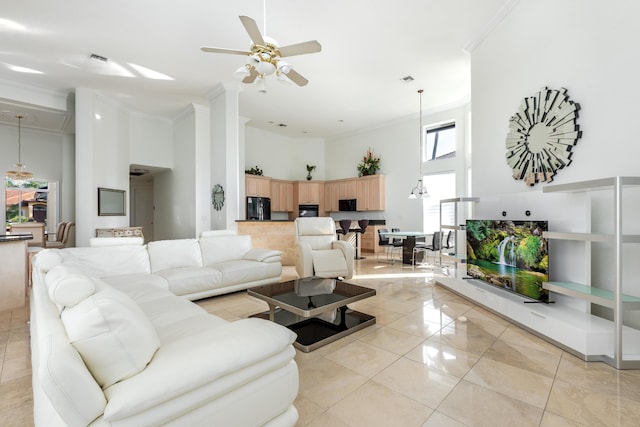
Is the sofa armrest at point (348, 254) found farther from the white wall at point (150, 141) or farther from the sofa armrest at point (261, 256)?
the white wall at point (150, 141)

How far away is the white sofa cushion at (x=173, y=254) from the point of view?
360 centimetres

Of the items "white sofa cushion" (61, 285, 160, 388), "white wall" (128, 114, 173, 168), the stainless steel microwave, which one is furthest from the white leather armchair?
"white wall" (128, 114, 173, 168)

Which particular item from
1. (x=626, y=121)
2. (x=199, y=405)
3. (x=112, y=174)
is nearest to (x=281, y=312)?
(x=199, y=405)

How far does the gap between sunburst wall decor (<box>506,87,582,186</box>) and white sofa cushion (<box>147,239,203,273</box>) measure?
4191mm

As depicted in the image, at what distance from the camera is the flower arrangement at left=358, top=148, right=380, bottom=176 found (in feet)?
27.9

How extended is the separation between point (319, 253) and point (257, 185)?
4.46m

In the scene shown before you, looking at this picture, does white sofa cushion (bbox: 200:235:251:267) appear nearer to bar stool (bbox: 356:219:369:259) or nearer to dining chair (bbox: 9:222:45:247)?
bar stool (bbox: 356:219:369:259)

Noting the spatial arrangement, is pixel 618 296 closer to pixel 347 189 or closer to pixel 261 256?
pixel 261 256

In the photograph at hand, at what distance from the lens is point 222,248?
421 cm

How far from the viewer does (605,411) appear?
162 centimetres

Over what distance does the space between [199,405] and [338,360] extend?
1277 mm

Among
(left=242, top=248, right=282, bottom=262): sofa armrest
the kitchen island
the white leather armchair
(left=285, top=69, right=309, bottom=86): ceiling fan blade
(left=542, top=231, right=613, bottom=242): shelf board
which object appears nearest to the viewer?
(left=542, top=231, right=613, bottom=242): shelf board

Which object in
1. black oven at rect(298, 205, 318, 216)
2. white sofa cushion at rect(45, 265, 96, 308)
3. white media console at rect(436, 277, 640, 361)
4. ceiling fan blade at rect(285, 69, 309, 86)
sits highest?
ceiling fan blade at rect(285, 69, 309, 86)

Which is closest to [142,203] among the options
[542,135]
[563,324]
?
[542,135]
